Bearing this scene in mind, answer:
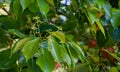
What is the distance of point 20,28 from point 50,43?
0.80ft

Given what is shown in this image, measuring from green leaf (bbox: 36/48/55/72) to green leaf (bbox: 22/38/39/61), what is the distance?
0.7 inches

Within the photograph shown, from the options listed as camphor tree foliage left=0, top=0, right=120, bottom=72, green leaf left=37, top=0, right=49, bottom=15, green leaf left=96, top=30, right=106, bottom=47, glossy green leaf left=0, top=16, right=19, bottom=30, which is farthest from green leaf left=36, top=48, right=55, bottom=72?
green leaf left=96, top=30, right=106, bottom=47

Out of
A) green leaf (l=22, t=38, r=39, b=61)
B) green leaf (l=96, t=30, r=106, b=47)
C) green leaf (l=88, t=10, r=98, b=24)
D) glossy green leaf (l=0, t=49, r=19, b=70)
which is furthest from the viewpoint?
green leaf (l=96, t=30, r=106, b=47)

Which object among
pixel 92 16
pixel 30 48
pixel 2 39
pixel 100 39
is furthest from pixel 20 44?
pixel 100 39

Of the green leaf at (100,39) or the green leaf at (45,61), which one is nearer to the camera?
the green leaf at (45,61)

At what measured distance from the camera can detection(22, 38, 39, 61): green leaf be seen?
0.66 m

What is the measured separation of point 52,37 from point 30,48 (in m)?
0.06

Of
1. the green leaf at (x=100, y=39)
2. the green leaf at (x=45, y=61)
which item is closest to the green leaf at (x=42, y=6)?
the green leaf at (x=45, y=61)

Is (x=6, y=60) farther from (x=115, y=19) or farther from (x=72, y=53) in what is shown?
(x=115, y=19)

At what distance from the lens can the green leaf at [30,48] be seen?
657mm

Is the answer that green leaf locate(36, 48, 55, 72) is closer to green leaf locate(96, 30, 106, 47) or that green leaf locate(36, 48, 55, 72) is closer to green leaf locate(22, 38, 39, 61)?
green leaf locate(22, 38, 39, 61)

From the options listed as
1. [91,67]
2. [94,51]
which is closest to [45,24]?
[91,67]

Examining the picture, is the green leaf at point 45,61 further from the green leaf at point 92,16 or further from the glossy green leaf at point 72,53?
the green leaf at point 92,16

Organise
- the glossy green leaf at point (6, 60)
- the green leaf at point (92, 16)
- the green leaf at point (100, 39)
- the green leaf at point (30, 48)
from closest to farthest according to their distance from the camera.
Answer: the green leaf at point (30, 48), the glossy green leaf at point (6, 60), the green leaf at point (92, 16), the green leaf at point (100, 39)
